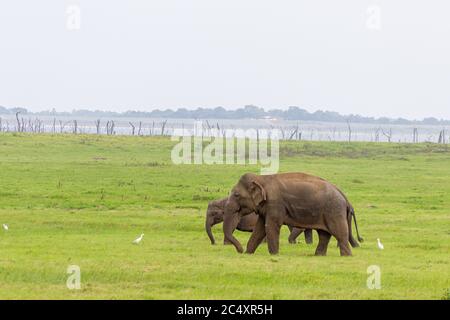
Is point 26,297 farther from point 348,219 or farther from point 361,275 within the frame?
point 348,219

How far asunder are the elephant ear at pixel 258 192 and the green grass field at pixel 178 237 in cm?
108

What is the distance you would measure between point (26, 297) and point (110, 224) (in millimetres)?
10240

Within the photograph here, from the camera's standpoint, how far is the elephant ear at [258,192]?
19.6 meters

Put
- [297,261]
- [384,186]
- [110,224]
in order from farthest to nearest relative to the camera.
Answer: [384,186], [110,224], [297,261]

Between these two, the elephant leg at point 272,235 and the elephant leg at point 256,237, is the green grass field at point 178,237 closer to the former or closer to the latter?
the elephant leg at point 256,237

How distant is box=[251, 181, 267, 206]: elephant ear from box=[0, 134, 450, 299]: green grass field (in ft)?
3.55

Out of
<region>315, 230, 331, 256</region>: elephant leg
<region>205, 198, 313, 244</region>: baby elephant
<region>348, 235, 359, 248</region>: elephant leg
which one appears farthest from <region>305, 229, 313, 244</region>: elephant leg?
<region>315, 230, 331, 256</region>: elephant leg

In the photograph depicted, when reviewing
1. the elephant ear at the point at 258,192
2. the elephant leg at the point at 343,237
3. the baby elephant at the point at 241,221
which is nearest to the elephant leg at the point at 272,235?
the elephant ear at the point at 258,192

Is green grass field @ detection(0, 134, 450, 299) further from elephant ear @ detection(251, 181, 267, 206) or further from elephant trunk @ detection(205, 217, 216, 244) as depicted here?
elephant ear @ detection(251, 181, 267, 206)

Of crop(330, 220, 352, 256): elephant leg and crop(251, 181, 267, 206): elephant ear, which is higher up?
crop(251, 181, 267, 206): elephant ear

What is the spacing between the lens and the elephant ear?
64.3ft
